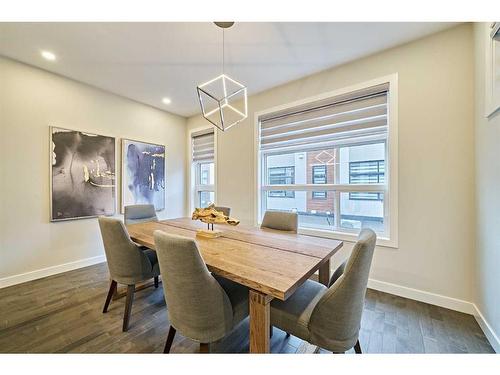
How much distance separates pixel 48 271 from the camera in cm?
271

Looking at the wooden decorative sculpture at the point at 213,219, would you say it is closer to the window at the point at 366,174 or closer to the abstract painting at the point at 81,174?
the window at the point at 366,174

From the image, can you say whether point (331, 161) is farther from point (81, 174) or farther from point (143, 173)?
point (81, 174)

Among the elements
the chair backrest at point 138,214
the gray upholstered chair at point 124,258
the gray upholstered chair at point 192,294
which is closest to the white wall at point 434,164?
the gray upholstered chair at point 192,294

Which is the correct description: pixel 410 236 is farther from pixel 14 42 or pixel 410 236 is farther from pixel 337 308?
pixel 14 42

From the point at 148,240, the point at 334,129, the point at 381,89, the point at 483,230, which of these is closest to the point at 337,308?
the point at 148,240

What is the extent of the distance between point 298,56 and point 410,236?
7.50ft

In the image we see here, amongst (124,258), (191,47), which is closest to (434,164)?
(191,47)

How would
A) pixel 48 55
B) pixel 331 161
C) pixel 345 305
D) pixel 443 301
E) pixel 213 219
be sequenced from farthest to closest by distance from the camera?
pixel 331 161 → pixel 48 55 → pixel 443 301 → pixel 213 219 → pixel 345 305

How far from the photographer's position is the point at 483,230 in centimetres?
170

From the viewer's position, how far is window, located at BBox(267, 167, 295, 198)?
3.12 m

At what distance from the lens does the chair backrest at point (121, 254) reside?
165 centimetres

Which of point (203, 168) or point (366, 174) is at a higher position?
point (203, 168)

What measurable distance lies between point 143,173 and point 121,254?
2287mm

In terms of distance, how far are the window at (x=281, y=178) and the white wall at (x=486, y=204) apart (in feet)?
6.11
